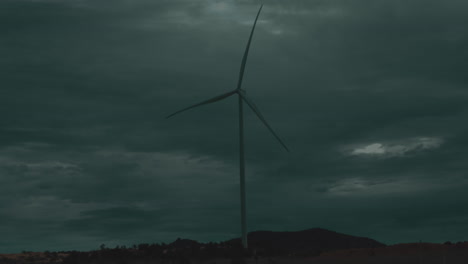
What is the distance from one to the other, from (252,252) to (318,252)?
864 centimetres

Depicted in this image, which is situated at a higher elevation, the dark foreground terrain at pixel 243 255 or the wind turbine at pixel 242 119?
the wind turbine at pixel 242 119

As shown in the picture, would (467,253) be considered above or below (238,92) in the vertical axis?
below

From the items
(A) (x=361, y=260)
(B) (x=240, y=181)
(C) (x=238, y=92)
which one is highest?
(C) (x=238, y=92)

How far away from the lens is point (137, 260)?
68312mm

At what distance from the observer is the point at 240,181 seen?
255 feet

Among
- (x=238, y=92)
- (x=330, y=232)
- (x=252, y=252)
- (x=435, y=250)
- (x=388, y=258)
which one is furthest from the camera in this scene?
(x=330, y=232)

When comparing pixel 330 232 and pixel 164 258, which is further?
pixel 330 232

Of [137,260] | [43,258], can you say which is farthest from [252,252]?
[43,258]

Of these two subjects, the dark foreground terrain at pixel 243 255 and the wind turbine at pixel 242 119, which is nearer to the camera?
the dark foreground terrain at pixel 243 255

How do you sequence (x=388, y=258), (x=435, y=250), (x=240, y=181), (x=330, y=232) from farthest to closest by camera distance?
(x=330, y=232)
(x=240, y=181)
(x=435, y=250)
(x=388, y=258)

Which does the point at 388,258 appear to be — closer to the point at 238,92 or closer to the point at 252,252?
the point at 252,252

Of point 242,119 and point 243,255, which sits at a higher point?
point 242,119

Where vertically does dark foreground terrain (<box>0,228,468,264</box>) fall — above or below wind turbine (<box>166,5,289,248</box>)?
below

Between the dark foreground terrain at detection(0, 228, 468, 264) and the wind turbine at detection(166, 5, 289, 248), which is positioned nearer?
the dark foreground terrain at detection(0, 228, 468, 264)
